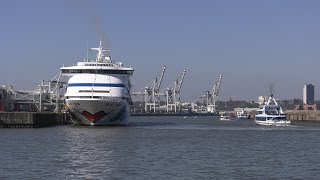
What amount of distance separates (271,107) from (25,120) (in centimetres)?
5733

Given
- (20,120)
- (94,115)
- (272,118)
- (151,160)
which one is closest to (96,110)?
(94,115)

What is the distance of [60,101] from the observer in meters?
150

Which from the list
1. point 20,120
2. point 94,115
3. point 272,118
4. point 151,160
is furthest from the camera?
point 272,118

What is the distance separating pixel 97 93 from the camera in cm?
8375

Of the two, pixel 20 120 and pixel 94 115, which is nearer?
pixel 94 115

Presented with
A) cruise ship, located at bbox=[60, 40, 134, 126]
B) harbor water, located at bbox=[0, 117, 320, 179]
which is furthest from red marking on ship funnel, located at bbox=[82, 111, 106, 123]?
harbor water, located at bbox=[0, 117, 320, 179]

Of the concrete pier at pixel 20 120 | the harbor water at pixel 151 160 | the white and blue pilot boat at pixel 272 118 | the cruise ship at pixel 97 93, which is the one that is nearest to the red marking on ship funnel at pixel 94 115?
the cruise ship at pixel 97 93

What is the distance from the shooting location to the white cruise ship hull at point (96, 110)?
82.7 metres

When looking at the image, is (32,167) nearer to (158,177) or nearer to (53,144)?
(158,177)

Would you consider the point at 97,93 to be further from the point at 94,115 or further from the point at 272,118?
the point at 272,118

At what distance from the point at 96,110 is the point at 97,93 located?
231cm

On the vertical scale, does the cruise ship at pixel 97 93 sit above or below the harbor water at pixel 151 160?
above

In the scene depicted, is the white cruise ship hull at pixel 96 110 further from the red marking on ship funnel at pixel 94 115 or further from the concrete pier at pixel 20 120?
the concrete pier at pixel 20 120

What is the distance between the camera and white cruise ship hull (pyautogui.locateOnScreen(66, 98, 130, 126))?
271 ft
